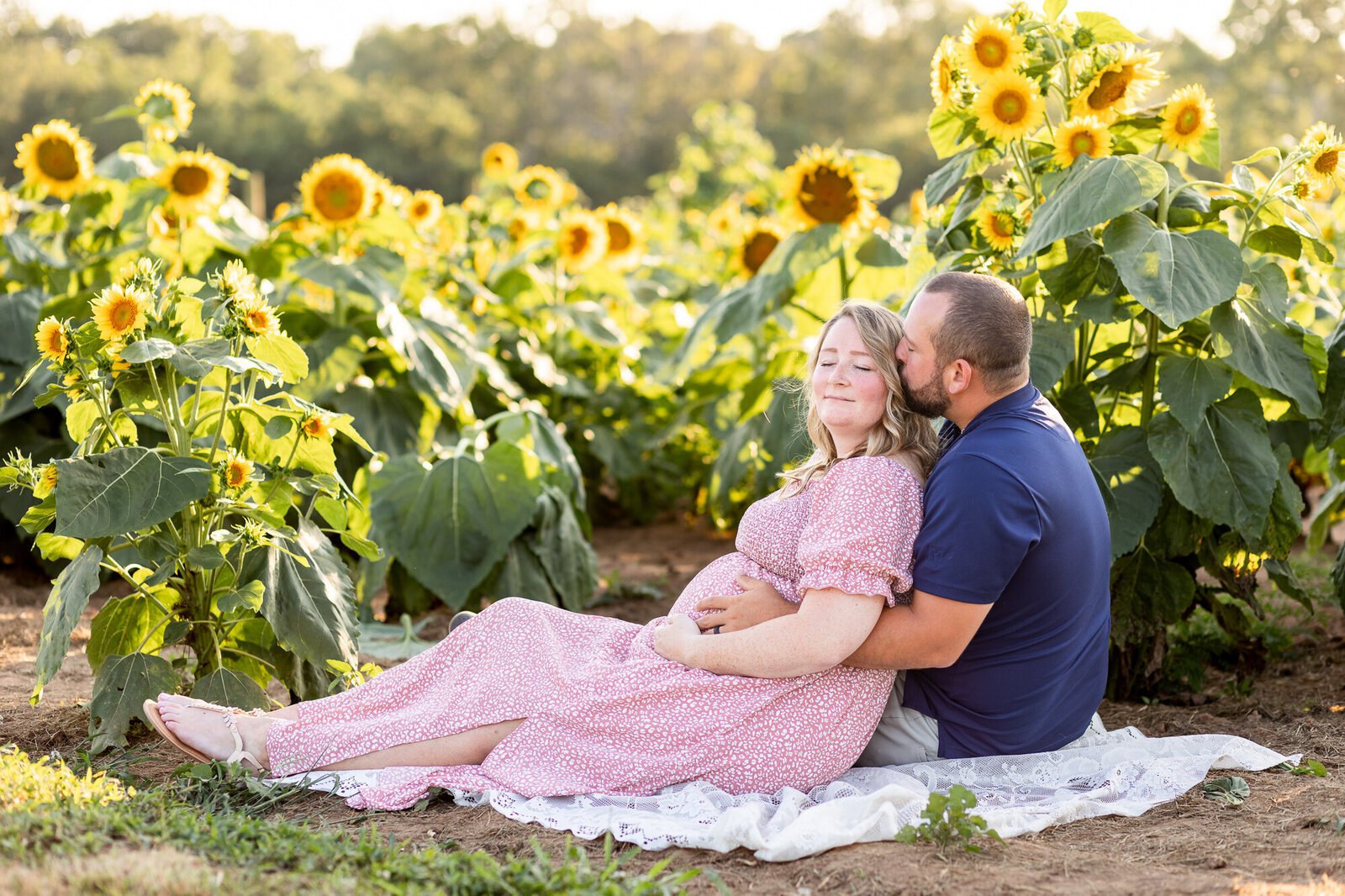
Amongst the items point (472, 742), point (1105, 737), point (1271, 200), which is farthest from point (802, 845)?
point (1271, 200)

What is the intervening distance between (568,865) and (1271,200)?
101 inches

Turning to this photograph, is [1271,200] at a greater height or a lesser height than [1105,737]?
greater

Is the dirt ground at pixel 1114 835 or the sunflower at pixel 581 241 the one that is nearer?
the dirt ground at pixel 1114 835

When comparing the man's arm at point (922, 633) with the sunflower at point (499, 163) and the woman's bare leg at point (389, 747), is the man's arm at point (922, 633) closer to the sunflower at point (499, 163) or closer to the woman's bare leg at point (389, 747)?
the woman's bare leg at point (389, 747)

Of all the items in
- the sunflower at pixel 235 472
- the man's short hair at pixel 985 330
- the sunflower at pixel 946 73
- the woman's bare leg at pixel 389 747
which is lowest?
the woman's bare leg at pixel 389 747

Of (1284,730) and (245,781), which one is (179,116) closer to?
(245,781)

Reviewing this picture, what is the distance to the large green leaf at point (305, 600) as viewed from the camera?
9.20ft

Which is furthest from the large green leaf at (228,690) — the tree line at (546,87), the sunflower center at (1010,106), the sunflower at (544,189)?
the tree line at (546,87)

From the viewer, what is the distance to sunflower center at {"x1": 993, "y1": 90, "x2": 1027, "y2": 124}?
3154 millimetres

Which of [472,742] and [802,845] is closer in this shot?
[802,845]

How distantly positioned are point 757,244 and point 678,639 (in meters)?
3.46

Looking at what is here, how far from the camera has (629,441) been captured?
6.09 m

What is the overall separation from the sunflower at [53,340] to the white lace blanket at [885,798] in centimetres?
107

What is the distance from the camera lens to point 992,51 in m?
3.18
